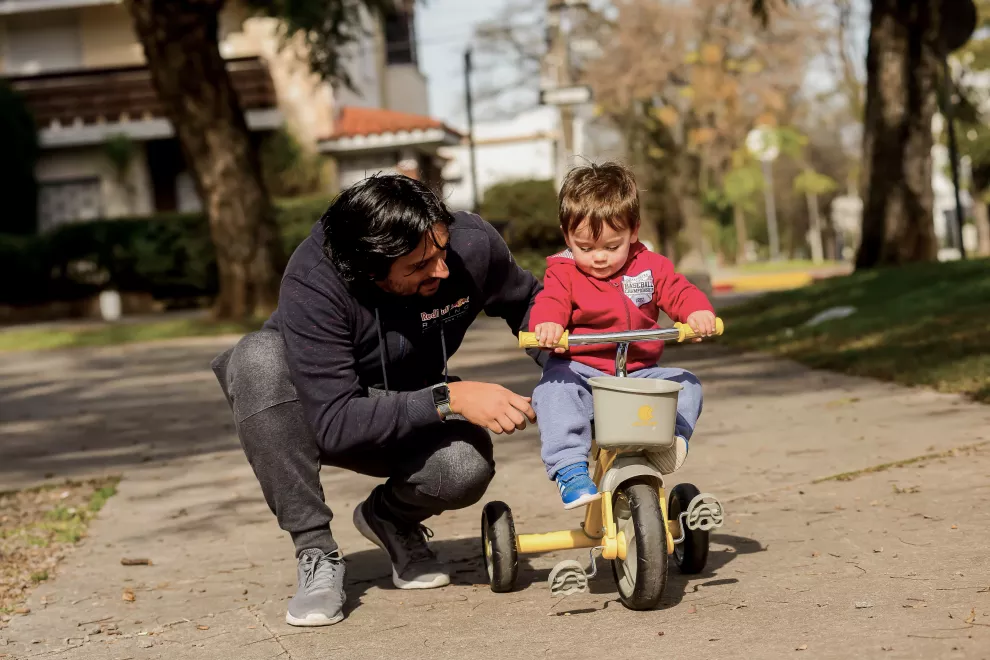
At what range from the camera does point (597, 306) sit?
430 cm

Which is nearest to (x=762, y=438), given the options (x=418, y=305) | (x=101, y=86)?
(x=418, y=305)

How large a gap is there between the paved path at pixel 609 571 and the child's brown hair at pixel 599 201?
3.83 feet

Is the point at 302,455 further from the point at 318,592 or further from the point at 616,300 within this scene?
the point at 616,300

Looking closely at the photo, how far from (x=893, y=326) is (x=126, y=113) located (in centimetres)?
2211

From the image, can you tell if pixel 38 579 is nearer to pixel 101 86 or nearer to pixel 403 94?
pixel 101 86

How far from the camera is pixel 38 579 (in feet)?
17.0

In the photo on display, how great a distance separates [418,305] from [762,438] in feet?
10.4

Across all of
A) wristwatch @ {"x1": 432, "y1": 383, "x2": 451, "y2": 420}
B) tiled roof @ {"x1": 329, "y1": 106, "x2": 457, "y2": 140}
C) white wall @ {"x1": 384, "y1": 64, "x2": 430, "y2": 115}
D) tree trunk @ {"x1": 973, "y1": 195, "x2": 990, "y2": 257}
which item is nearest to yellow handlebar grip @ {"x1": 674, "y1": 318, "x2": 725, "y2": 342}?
wristwatch @ {"x1": 432, "y1": 383, "x2": 451, "y2": 420}

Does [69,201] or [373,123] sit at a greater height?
[373,123]

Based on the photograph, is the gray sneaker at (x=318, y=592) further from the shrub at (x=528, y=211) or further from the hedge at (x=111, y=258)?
the shrub at (x=528, y=211)

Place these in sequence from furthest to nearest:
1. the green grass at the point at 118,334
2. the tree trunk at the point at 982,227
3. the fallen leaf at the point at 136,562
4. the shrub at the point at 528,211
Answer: the tree trunk at the point at 982,227 < the shrub at the point at 528,211 < the green grass at the point at 118,334 < the fallen leaf at the point at 136,562

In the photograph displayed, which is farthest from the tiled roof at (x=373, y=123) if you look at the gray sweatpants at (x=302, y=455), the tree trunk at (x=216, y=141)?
the gray sweatpants at (x=302, y=455)

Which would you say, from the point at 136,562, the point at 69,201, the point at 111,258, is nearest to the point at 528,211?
the point at 111,258

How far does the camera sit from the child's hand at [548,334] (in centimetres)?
397
